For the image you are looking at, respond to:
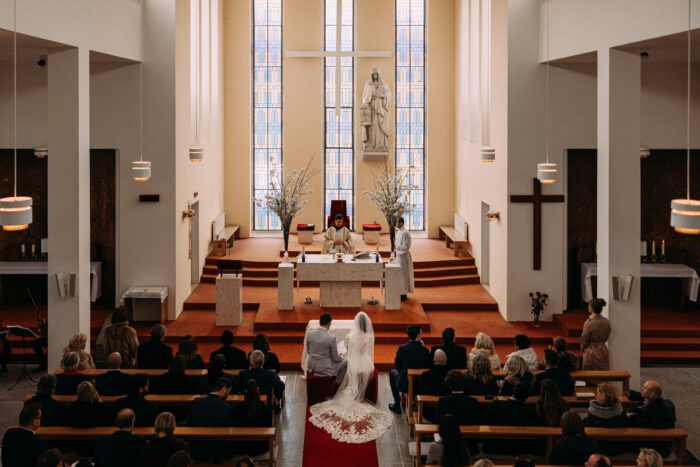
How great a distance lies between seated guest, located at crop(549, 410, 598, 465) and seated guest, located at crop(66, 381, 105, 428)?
4213 mm

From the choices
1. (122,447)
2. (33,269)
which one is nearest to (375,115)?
(33,269)

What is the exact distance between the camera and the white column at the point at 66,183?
10.4 m

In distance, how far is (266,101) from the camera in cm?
1998

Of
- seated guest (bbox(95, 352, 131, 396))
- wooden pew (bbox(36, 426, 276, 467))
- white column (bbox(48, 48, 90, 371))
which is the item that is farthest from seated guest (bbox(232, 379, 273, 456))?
white column (bbox(48, 48, 90, 371))

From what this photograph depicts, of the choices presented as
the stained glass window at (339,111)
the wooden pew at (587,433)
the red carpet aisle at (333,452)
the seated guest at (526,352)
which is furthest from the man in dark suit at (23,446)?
the stained glass window at (339,111)

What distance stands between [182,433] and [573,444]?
354 centimetres

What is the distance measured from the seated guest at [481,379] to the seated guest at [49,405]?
13.6ft

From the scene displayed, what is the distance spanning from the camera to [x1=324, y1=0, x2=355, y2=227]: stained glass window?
19.8 meters

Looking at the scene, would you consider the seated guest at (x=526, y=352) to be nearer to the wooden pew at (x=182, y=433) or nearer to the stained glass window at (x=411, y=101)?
the wooden pew at (x=182, y=433)

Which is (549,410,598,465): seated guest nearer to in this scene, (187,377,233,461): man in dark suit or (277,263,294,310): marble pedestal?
(187,377,233,461): man in dark suit

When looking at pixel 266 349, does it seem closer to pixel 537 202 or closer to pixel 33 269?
pixel 537 202

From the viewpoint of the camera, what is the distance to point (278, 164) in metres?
20.1

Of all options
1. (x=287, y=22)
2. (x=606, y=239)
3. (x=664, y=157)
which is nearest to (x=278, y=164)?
(x=287, y=22)

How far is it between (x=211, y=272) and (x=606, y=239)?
8757mm
